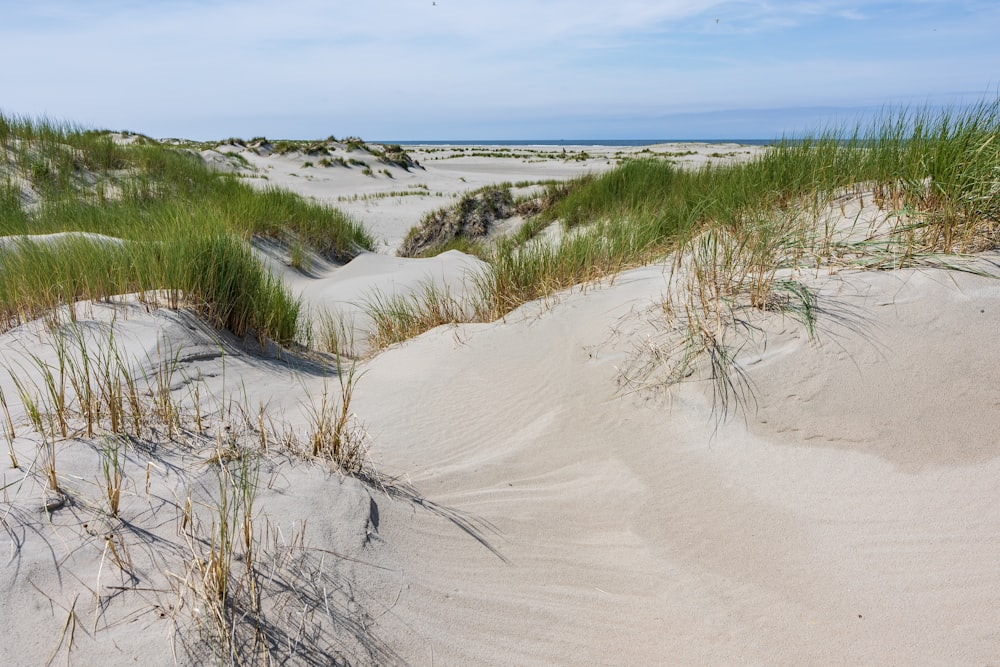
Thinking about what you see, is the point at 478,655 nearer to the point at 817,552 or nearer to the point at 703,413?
the point at 817,552

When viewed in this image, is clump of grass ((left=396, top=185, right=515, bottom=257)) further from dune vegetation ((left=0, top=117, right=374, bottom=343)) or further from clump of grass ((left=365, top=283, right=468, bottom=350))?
clump of grass ((left=365, top=283, right=468, bottom=350))

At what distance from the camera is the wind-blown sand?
171 centimetres

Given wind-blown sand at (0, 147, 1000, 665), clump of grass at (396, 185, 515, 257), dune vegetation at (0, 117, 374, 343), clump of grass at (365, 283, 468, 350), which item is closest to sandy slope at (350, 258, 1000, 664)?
wind-blown sand at (0, 147, 1000, 665)

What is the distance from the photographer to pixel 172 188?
9.43 metres

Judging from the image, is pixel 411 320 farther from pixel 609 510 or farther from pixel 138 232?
pixel 609 510

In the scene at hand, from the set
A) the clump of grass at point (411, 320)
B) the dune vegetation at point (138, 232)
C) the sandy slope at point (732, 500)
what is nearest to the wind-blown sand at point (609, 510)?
the sandy slope at point (732, 500)

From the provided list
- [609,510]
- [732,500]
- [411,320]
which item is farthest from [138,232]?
[732,500]

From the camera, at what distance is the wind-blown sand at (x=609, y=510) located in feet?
5.62

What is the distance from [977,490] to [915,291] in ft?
3.71

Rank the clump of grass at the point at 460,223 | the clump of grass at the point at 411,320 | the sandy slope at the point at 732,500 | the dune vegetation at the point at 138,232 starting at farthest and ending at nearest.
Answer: the clump of grass at the point at 460,223
the clump of grass at the point at 411,320
the dune vegetation at the point at 138,232
the sandy slope at the point at 732,500

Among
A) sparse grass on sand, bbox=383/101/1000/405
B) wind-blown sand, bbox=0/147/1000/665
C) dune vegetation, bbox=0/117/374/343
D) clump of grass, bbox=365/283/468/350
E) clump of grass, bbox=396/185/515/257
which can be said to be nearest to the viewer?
wind-blown sand, bbox=0/147/1000/665

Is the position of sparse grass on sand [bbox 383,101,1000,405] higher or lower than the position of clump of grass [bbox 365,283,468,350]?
higher

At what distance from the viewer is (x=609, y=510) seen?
2.54 m

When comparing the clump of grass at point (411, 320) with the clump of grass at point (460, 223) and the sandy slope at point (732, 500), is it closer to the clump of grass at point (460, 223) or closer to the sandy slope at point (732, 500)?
the sandy slope at point (732, 500)
